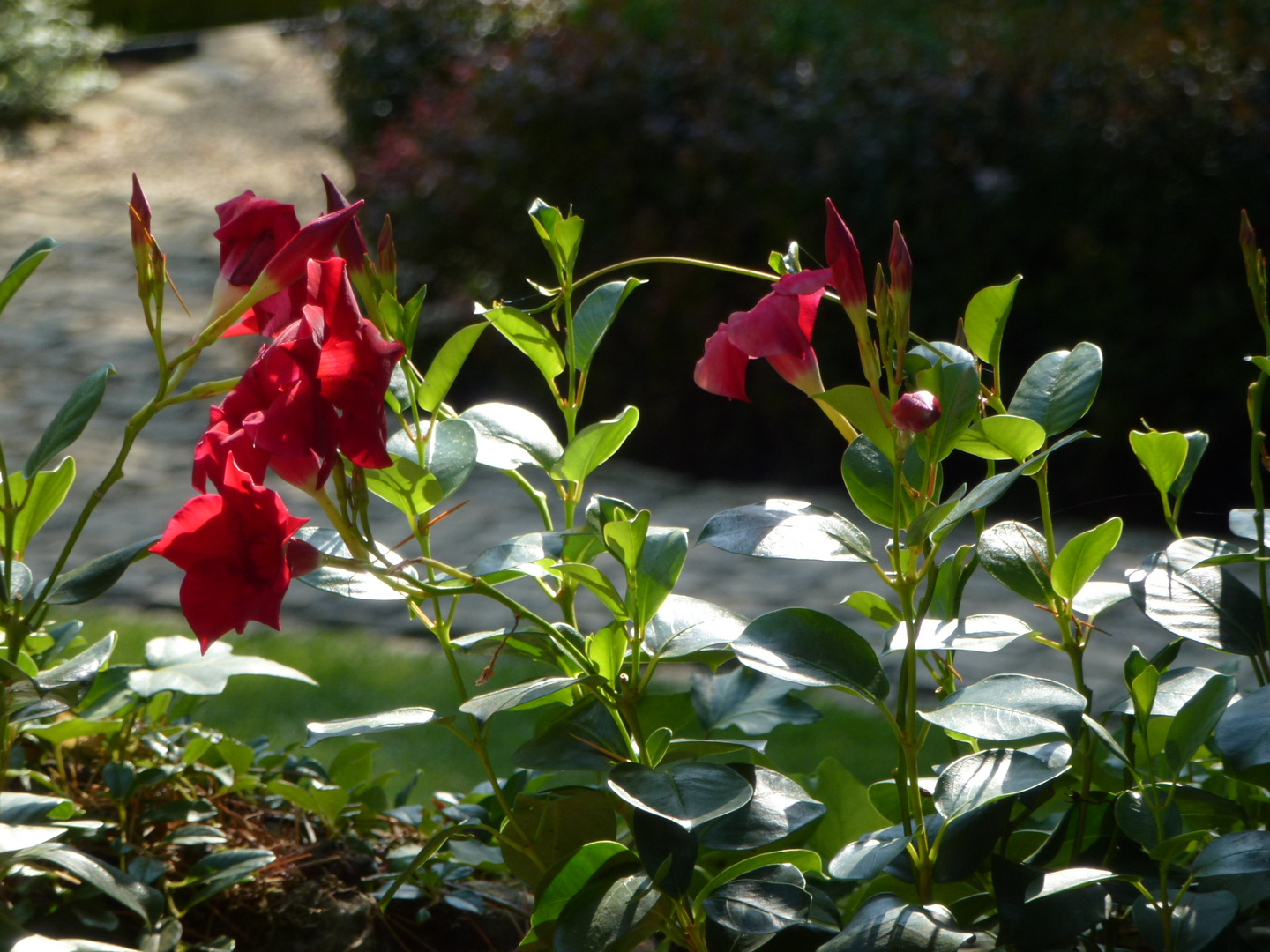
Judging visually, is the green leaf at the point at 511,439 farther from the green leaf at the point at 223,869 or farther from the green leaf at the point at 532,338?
the green leaf at the point at 223,869

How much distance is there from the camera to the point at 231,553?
2.48 feet

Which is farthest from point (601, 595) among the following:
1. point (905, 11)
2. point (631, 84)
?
point (905, 11)

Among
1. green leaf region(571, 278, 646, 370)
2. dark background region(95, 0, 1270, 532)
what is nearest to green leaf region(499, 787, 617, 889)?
green leaf region(571, 278, 646, 370)

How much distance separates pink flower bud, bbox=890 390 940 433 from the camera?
748mm

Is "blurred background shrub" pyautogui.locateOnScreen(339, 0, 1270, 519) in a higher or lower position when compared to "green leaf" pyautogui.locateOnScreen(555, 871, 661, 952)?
Result: lower

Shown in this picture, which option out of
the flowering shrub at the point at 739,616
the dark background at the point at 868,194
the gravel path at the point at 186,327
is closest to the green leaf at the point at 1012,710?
the flowering shrub at the point at 739,616

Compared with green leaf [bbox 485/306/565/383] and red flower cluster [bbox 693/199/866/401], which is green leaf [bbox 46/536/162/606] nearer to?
green leaf [bbox 485/306/565/383]

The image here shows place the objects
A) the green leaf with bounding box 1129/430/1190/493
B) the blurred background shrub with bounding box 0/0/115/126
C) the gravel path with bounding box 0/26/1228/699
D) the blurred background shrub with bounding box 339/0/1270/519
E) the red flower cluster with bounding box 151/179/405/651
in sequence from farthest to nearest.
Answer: the blurred background shrub with bounding box 0/0/115/126
the blurred background shrub with bounding box 339/0/1270/519
the gravel path with bounding box 0/26/1228/699
the green leaf with bounding box 1129/430/1190/493
the red flower cluster with bounding box 151/179/405/651

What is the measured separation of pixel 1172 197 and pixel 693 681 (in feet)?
12.7

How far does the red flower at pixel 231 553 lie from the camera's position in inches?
29.3

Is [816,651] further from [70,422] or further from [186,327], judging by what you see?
[186,327]

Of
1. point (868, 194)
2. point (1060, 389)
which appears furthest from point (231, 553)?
point (868, 194)

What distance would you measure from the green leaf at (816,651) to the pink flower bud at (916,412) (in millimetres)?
149

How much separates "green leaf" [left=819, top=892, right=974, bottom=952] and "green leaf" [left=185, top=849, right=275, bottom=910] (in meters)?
0.57
